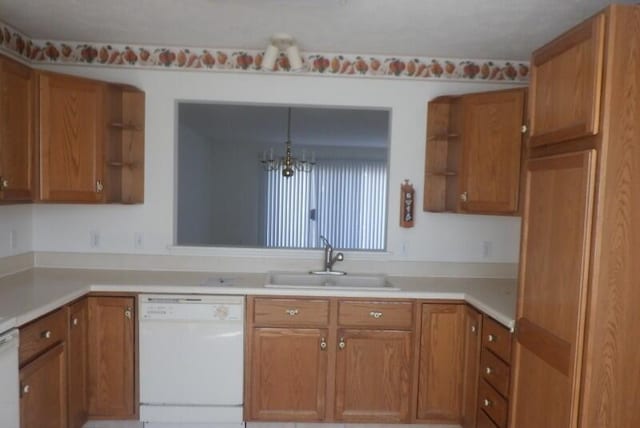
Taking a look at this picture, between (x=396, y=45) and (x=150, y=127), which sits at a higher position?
(x=396, y=45)

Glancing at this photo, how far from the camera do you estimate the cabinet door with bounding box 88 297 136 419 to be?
A: 94.7 inches

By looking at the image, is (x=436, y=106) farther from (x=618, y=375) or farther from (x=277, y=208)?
(x=277, y=208)

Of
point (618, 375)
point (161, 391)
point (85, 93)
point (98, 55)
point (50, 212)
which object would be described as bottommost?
point (161, 391)

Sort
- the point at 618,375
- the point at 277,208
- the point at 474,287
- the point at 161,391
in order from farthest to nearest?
the point at 277,208, the point at 474,287, the point at 161,391, the point at 618,375

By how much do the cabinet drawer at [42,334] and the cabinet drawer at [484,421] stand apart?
216 centimetres

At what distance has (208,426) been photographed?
2.49m

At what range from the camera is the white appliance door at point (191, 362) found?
7.97 feet

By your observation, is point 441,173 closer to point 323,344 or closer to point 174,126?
point 323,344

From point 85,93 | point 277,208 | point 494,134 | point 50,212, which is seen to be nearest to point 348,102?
point 494,134

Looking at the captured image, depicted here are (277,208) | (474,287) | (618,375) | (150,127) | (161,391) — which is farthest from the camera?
(277,208)

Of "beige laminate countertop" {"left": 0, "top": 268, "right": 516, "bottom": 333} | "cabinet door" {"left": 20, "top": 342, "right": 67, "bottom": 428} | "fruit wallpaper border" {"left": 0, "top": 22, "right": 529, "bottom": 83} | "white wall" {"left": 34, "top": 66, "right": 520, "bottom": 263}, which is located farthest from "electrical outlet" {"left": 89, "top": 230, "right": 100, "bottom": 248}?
"fruit wallpaper border" {"left": 0, "top": 22, "right": 529, "bottom": 83}

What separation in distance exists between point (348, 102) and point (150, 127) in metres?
1.32

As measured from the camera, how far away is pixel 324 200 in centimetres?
751

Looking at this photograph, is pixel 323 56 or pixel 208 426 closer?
pixel 208 426
